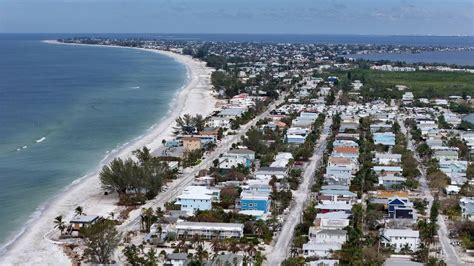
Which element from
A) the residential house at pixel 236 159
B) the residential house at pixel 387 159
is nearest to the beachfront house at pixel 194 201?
the residential house at pixel 236 159

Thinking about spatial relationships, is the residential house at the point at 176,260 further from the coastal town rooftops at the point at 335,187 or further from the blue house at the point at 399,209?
the coastal town rooftops at the point at 335,187

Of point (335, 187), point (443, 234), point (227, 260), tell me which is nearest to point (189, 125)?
point (335, 187)

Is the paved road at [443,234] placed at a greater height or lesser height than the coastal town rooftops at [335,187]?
lesser

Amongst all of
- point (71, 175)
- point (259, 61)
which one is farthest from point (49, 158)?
point (259, 61)

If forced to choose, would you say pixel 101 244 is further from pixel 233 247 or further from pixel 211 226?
pixel 211 226

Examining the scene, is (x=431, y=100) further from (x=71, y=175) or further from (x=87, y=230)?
(x=87, y=230)
